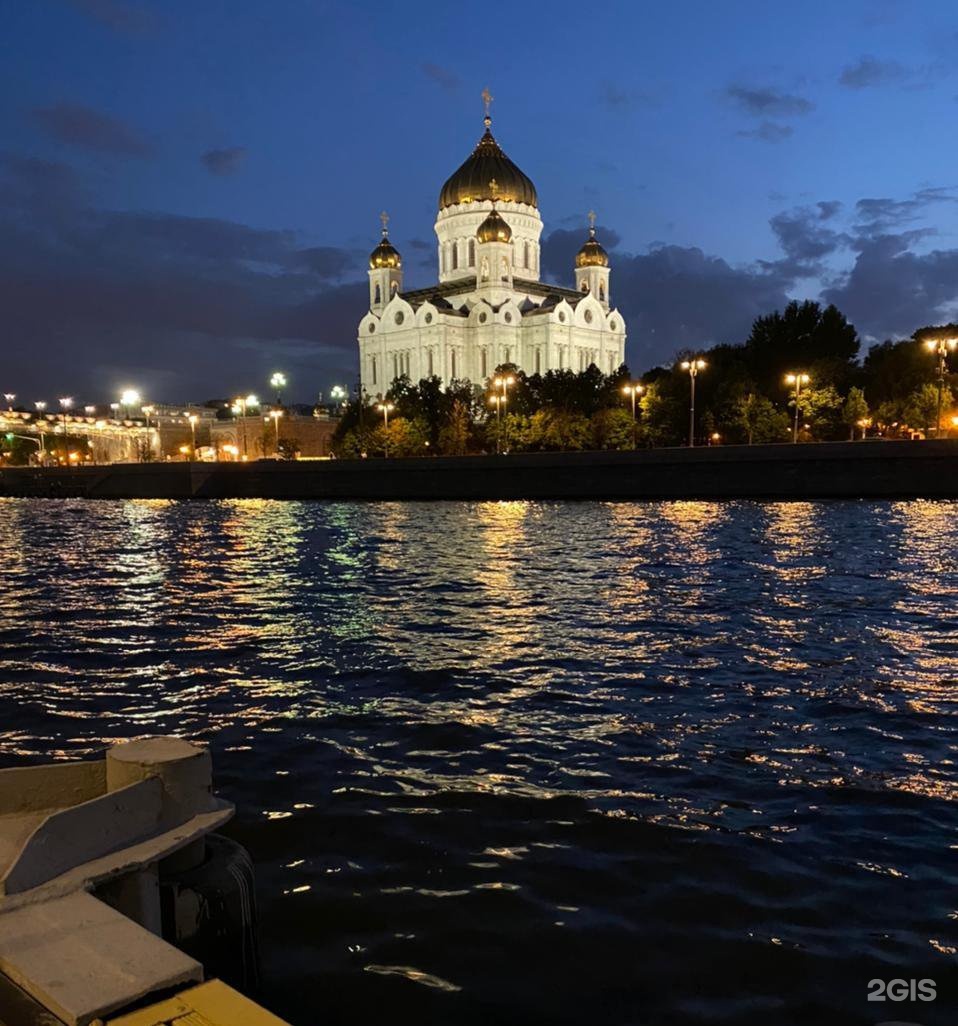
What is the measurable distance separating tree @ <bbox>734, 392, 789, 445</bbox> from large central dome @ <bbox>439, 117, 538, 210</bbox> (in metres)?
46.1

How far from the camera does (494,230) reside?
93.2 metres

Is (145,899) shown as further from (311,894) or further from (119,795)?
(311,894)

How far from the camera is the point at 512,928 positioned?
4.46 metres

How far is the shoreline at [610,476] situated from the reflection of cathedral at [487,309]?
1454 inches

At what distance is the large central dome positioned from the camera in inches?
3880

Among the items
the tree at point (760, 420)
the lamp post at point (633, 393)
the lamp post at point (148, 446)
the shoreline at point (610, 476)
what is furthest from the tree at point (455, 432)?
the lamp post at point (148, 446)

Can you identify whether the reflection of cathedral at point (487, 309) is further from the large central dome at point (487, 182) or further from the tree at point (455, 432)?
the tree at point (455, 432)

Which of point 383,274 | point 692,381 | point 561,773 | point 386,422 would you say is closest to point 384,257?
point 383,274

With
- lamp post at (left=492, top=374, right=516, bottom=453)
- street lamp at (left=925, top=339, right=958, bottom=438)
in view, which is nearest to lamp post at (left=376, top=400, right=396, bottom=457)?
lamp post at (left=492, top=374, right=516, bottom=453)

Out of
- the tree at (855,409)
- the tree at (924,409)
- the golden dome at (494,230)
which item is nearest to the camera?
the tree at (924,409)

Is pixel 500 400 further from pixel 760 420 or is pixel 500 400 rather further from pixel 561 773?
pixel 561 773

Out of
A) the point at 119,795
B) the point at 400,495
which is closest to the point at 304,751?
the point at 119,795

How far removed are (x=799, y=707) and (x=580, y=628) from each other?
14.3ft

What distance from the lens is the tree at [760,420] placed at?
6306 centimetres
